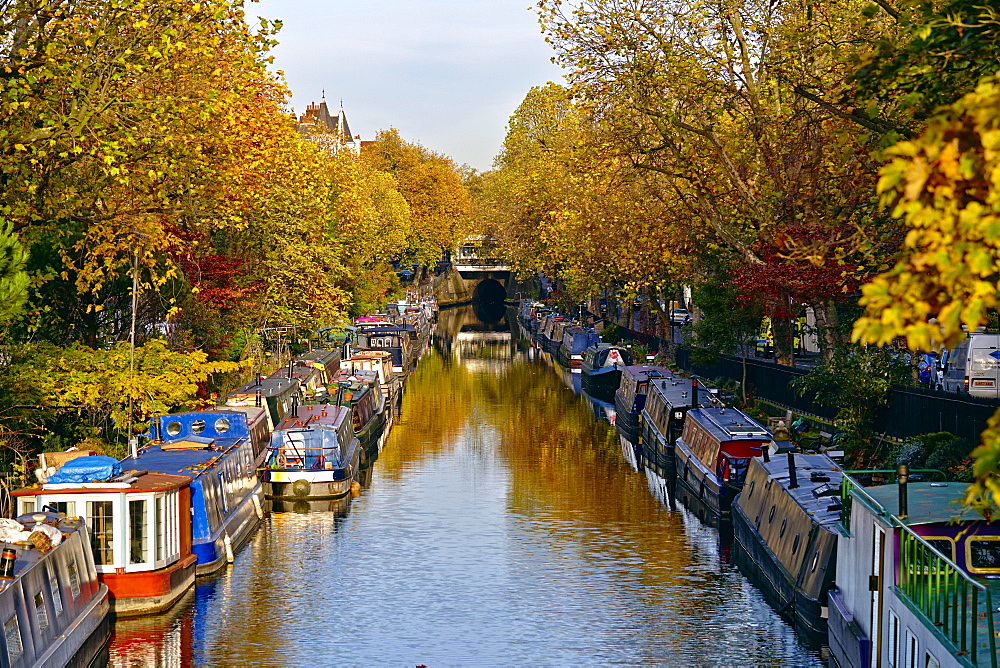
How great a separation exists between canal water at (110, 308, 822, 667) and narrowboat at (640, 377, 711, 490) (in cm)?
114

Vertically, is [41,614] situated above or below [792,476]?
below

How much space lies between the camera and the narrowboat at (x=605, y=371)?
76.2m

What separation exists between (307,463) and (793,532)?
66.2ft

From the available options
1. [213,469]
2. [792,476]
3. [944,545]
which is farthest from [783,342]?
[944,545]

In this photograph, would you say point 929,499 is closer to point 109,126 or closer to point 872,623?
point 872,623

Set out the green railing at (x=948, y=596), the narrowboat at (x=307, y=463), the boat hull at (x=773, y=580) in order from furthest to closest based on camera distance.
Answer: the narrowboat at (x=307, y=463) → the boat hull at (x=773, y=580) → the green railing at (x=948, y=596)

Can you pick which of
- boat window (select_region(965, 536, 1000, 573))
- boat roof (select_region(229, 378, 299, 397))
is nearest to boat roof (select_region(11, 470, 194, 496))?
boat window (select_region(965, 536, 1000, 573))

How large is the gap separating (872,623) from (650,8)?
25129mm

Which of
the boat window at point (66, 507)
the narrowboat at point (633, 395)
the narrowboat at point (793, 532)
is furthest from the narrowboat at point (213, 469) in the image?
the narrowboat at point (633, 395)

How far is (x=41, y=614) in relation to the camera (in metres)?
22.6

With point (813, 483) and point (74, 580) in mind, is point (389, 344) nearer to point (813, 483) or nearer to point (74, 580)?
point (813, 483)

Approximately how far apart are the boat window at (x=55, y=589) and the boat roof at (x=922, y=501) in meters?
14.3

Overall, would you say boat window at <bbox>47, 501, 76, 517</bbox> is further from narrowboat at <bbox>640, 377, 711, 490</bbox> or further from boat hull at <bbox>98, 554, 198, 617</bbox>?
narrowboat at <bbox>640, 377, 711, 490</bbox>

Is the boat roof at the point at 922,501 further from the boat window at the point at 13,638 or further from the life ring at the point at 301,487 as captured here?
the life ring at the point at 301,487
